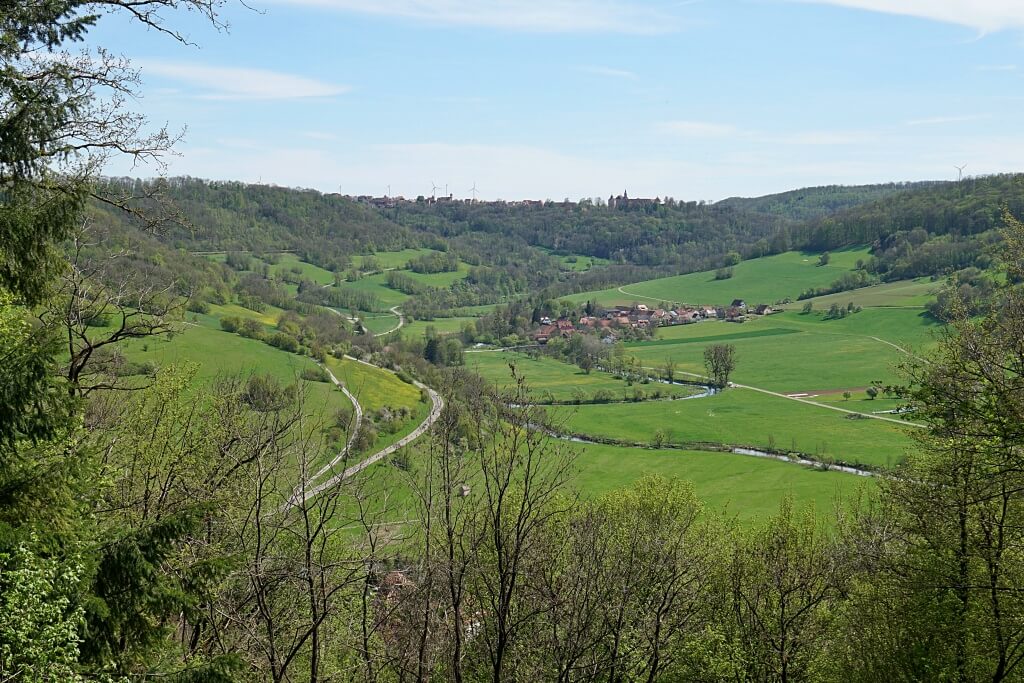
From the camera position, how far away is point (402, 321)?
146625mm

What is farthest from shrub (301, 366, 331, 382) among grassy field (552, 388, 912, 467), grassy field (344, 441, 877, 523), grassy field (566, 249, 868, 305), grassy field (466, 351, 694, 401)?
grassy field (566, 249, 868, 305)

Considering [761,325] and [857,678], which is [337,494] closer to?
[857,678]

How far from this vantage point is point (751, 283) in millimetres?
159875

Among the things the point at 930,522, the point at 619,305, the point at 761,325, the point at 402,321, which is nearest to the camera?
the point at 930,522

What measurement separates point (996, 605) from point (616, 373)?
92283 mm

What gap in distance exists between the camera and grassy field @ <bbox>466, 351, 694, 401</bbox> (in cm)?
9319

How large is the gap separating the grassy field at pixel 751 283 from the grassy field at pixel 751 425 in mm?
67495

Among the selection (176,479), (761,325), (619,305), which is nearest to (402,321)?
(619,305)

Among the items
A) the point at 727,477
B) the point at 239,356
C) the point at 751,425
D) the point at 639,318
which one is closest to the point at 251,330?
the point at 239,356

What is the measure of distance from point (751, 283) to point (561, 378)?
74792mm

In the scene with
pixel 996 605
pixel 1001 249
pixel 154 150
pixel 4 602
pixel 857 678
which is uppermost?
pixel 154 150

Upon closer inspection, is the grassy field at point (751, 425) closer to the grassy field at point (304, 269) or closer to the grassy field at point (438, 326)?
the grassy field at point (438, 326)

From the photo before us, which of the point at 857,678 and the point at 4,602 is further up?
the point at 4,602

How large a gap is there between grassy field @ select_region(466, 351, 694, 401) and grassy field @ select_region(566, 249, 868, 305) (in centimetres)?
5344
